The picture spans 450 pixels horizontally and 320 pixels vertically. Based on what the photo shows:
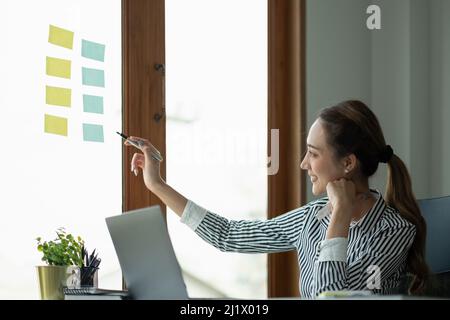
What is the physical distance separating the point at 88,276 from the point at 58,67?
86 cm

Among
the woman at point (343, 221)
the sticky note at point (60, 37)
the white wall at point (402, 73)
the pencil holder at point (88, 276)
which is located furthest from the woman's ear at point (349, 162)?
the white wall at point (402, 73)

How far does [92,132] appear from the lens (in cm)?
290

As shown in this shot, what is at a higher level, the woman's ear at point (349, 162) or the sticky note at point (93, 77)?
the sticky note at point (93, 77)

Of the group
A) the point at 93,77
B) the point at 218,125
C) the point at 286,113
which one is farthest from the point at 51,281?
the point at 286,113

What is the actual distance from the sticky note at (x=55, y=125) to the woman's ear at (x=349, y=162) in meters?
1.02

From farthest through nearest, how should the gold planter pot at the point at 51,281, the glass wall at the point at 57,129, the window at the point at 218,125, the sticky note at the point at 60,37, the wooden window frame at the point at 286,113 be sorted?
the wooden window frame at the point at 286,113 → the window at the point at 218,125 → the sticky note at the point at 60,37 → the glass wall at the point at 57,129 → the gold planter pot at the point at 51,281

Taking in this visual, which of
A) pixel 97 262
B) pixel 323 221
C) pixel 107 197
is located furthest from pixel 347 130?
pixel 107 197

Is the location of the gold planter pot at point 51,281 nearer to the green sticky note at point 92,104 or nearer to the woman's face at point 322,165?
the woman's face at point 322,165

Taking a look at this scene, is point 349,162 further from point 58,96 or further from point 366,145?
point 58,96

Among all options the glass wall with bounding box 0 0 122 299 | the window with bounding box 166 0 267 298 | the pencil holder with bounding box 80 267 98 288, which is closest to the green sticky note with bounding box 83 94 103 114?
the glass wall with bounding box 0 0 122 299

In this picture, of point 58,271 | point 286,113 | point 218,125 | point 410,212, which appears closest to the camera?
point 58,271

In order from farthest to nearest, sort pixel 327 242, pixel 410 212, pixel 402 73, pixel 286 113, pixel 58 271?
→ pixel 402 73 → pixel 286 113 → pixel 410 212 → pixel 58 271 → pixel 327 242

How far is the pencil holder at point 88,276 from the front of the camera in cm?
225

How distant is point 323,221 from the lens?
2346 millimetres
